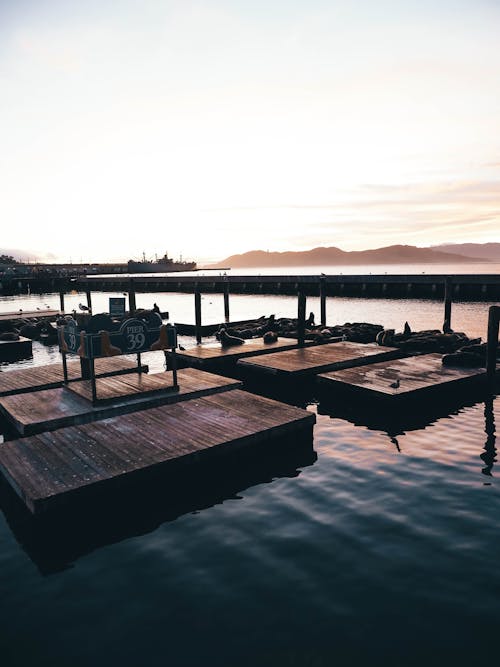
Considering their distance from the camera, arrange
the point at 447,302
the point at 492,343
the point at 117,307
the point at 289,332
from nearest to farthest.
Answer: the point at 117,307 < the point at 492,343 < the point at 289,332 < the point at 447,302

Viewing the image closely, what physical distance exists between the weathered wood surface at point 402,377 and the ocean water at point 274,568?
381 centimetres

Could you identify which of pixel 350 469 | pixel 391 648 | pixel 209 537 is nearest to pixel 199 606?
pixel 209 537

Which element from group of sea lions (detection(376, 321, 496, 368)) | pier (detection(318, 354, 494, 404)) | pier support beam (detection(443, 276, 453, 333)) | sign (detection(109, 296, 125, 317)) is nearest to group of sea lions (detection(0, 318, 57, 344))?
sign (detection(109, 296, 125, 317))

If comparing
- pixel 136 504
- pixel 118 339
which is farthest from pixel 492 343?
pixel 136 504

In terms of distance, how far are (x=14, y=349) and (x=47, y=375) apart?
11439 millimetres

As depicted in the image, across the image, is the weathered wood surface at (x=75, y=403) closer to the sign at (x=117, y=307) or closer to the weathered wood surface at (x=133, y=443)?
the weathered wood surface at (x=133, y=443)

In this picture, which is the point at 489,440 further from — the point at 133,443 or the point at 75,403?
the point at 75,403

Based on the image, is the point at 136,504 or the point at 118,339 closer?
the point at 136,504

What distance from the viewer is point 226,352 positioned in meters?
22.3

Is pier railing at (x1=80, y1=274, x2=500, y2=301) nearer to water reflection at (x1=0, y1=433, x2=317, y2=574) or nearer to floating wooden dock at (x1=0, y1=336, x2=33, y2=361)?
floating wooden dock at (x1=0, y1=336, x2=33, y2=361)

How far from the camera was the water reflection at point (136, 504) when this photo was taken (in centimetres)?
829

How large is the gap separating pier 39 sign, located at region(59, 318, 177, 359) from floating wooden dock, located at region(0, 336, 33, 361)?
1467 cm

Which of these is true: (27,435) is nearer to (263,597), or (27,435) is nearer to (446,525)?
(263,597)

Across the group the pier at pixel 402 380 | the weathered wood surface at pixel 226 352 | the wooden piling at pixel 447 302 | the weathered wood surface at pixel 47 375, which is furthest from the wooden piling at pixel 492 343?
the weathered wood surface at pixel 47 375
